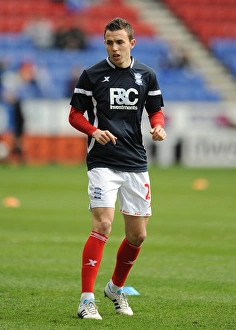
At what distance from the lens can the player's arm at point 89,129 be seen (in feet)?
19.5

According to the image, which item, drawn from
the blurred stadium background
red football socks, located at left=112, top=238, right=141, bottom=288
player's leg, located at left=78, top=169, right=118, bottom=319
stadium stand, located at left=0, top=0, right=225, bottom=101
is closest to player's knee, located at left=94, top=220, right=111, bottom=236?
player's leg, located at left=78, top=169, right=118, bottom=319

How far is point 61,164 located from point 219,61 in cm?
918

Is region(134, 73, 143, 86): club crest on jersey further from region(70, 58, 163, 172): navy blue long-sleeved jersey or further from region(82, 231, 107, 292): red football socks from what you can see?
region(82, 231, 107, 292): red football socks

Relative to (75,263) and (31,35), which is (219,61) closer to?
(31,35)

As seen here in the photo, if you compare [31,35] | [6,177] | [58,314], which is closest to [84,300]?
[58,314]

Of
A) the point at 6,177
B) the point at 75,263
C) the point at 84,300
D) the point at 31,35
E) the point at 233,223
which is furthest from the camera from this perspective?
the point at 31,35

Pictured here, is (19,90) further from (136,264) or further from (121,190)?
(121,190)

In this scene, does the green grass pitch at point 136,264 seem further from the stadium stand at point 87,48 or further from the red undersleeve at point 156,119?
the stadium stand at point 87,48

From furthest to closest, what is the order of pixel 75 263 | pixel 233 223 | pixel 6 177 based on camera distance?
pixel 6 177
pixel 233 223
pixel 75 263

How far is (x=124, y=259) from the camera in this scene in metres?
6.35

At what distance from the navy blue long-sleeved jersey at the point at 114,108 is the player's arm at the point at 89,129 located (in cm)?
6

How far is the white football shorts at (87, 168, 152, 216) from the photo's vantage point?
6023 millimetres

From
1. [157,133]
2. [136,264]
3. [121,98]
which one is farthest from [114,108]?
[136,264]

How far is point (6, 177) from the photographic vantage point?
2030 cm
